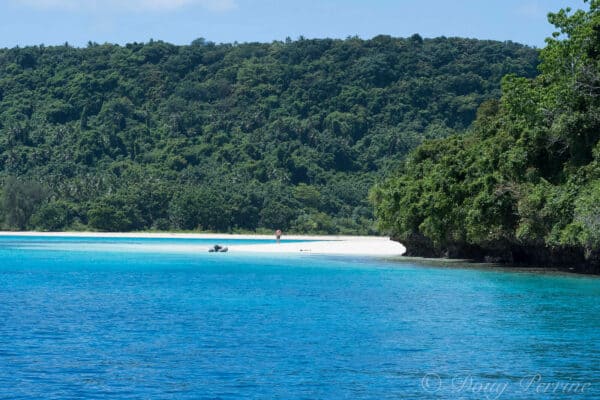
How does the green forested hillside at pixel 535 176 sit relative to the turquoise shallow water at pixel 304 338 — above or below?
above

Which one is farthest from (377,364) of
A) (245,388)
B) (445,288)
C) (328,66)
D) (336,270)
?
(328,66)

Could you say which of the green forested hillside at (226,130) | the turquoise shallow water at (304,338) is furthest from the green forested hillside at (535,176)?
the green forested hillside at (226,130)

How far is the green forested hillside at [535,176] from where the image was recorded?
38031 mm

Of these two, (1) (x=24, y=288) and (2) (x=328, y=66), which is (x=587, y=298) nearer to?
(1) (x=24, y=288)

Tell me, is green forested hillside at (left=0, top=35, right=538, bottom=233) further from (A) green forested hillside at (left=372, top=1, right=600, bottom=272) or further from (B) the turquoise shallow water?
(B) the turquoise shallow water

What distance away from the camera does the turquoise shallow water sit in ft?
53.5

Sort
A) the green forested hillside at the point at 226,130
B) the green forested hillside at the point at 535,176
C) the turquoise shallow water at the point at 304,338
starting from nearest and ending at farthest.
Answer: the turquoise shallow water at the point at 304,338 < the green forested hillside at the point at 535,176 < the green forested hillside at the point at 226,130

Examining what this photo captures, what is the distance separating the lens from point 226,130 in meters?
172

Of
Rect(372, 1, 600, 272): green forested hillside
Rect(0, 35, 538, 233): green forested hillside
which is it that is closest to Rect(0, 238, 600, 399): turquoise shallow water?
Rect(372, 1, 600, 272): green forested hillside

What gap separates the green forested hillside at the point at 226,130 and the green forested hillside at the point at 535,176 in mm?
71496

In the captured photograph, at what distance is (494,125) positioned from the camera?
→ 5044 centimetres

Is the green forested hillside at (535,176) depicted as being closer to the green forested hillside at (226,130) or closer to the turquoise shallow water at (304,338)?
the turquoise shallow water at (304,338)

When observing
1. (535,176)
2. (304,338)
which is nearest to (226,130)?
(535,176)

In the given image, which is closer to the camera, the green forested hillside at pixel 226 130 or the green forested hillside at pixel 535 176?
the green forested hillside at pixel 535 176
